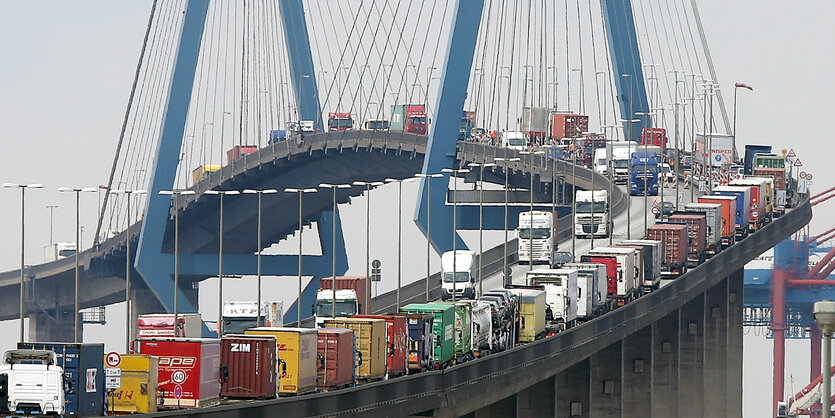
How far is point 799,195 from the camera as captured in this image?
15062 centimetres

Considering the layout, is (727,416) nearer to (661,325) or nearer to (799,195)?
(661,325)

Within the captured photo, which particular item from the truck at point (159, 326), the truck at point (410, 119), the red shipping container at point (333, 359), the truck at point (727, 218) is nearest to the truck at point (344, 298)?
the truck at point (159, 326)

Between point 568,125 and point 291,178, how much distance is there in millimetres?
29834

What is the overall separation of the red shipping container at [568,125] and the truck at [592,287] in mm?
74905

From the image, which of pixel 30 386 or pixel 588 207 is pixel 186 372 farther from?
pixel 588 207

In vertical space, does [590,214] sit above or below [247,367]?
above

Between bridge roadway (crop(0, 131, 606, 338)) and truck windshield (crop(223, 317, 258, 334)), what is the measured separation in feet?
159

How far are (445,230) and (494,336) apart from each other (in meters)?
54.4

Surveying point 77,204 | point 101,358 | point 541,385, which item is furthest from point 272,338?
point 541,385

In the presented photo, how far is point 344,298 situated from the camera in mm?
95125

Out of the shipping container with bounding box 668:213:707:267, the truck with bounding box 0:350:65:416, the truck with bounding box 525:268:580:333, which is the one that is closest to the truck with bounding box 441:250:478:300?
the truck with bounding box 525:268:580:333

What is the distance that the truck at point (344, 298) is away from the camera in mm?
94438

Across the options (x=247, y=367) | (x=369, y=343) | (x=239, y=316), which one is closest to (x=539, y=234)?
(x=239, y=316)

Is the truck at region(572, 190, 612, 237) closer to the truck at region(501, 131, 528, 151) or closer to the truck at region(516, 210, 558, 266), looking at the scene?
the truck at region(516, 210, 558, 266)
